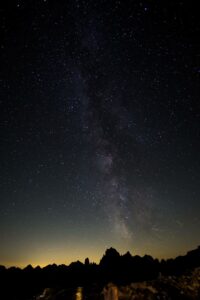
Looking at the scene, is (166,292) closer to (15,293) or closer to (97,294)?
(97,294)

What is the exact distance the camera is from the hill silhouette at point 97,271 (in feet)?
156

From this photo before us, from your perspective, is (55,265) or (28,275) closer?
(28,275)

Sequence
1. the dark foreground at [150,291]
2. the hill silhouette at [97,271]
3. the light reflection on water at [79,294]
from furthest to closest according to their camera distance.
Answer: the hill silhouette at [97,271], the light reflection on water at [79,294], the dark foreground at [150,291]

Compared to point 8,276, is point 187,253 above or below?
above

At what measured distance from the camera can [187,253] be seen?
55.0m

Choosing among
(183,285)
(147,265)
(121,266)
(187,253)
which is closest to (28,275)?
(121,266)

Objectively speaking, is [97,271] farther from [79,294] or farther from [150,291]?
[150,291]

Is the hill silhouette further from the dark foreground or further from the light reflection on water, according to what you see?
the light reflection on water

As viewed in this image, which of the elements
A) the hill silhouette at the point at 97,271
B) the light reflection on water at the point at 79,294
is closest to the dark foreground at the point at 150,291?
the light reflection on water at the point at 79,294

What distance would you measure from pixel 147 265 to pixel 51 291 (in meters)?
37.2

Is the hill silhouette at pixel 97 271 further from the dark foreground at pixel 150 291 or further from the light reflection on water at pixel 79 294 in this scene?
the light reflection on water at pixel 79 294

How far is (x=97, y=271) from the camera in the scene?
55.3 metres

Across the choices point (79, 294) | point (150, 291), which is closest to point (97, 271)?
point (79, 294)

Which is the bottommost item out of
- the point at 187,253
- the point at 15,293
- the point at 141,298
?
the point at 15,293
